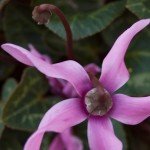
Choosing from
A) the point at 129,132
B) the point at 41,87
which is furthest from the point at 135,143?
the point at 41,87

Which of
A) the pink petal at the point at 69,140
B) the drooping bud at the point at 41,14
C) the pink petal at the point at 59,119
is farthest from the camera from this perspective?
the pink petal at the point at 69,140

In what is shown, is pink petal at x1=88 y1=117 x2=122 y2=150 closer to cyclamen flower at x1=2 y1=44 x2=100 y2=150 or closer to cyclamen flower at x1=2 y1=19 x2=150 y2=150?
cyclamen flower at x1=2 y1=19 x2=150 y2=150

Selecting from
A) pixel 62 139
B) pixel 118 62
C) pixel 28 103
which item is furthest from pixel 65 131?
pixel 118 62

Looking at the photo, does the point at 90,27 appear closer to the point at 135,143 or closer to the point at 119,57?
the point at 119,57

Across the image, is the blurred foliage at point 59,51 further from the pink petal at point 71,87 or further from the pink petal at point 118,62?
the pink petal at point 118,62

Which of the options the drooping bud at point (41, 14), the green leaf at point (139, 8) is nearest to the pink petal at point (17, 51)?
the drooping bud at point (41, 14)

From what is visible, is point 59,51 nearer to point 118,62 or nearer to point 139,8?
point 139,8
